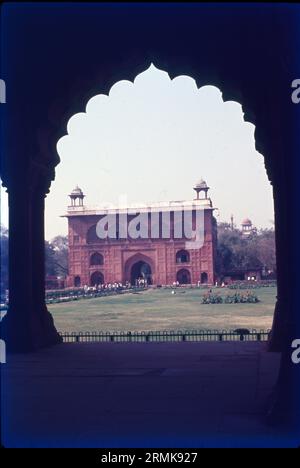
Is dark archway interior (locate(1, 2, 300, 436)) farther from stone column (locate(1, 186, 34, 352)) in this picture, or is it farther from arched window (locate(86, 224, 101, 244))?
arched window (locate(86, 224, 101, 244))

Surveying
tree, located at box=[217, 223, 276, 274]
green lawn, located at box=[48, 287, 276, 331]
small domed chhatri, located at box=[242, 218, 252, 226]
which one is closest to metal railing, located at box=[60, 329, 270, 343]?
green lawn, located at box=[48, 287, 276, 331]

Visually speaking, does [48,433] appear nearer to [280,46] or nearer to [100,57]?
[280,46]

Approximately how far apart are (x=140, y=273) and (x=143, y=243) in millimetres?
3351

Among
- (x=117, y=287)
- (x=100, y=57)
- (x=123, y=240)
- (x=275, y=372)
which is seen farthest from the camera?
(x=123, y=240)

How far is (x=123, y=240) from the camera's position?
51594mm

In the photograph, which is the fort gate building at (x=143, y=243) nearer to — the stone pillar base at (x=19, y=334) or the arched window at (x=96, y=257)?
the arched window at (x=96, y=257)

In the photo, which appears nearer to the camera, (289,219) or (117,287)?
(289,219)

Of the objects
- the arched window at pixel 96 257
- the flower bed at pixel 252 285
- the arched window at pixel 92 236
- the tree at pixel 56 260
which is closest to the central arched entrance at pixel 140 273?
the arched window at pixel 96 257

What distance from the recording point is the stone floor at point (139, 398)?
381 cm

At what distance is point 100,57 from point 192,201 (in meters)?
44.6

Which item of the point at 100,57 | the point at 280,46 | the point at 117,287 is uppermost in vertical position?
the point at 100,57

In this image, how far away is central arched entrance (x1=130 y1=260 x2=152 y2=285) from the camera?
171 ft

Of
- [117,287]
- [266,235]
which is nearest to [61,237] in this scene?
[266,235]
